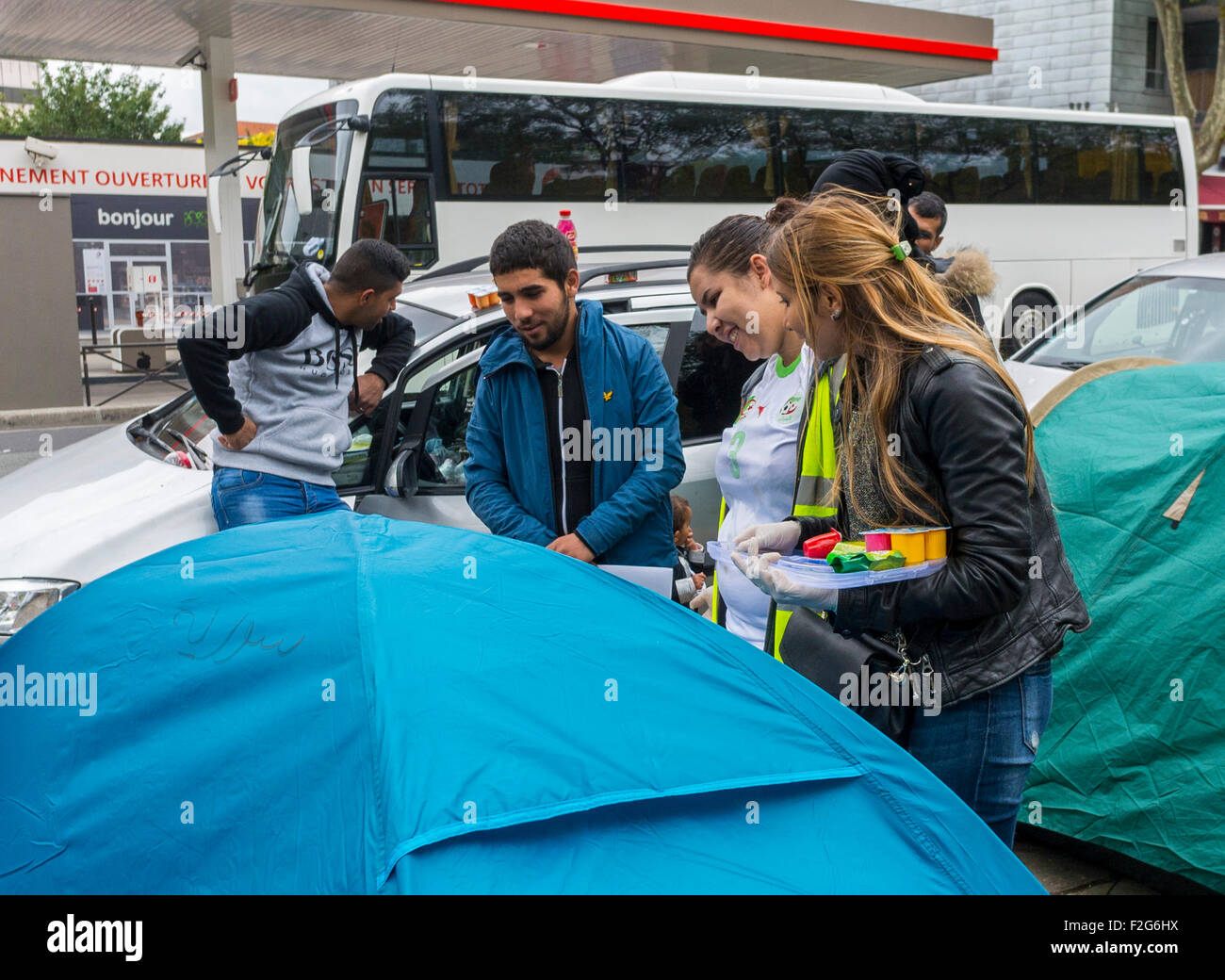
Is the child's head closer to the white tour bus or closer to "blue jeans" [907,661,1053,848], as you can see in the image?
"blue jeans" [907,661,1053,848]

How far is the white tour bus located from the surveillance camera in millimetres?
18050

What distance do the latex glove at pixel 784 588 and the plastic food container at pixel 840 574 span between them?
0.01 meters

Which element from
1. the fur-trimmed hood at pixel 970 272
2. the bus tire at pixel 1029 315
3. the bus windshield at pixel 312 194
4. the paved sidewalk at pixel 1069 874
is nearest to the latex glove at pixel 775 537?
the paved sidewalk at pixel 1069 874

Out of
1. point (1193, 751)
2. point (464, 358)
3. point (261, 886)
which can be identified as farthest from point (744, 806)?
point (464, 358)

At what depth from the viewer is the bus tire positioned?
1338cm

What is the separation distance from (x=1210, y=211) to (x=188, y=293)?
24.1 metres

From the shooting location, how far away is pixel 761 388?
3.02 m

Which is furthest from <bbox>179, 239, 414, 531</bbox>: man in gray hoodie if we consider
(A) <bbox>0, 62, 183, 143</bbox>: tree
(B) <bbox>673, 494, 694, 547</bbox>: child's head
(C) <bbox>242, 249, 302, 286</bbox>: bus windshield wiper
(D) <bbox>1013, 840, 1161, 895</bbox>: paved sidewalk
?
(A) <bbox>0, 62, 183, 143</bbox>: tree

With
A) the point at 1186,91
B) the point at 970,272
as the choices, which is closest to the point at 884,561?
the point at 970,272

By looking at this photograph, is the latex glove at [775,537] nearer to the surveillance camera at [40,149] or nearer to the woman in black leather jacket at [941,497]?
the woman in black leather jacket at [941,497]

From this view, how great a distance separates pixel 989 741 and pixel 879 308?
809 millimetres

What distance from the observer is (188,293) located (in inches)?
1184

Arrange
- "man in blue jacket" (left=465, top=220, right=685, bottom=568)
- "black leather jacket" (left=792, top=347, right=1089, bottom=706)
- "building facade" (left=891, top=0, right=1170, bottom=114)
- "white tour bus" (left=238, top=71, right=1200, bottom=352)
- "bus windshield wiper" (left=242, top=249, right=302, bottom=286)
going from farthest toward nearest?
"building facade" (left=891, top=0, right=1170, bottom=114), "bus windshield wiper" (left=242, top=249, right=302, bottom=286), "white tour bus" (left=238, top=71, right=1200, bottom=352), "man in blue jacket" (left=465, top=220, right=685, bottom=568), "black leather jacket" (left=792, top=347, right=1089, bottom=706)

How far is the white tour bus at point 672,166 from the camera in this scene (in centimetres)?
1111
